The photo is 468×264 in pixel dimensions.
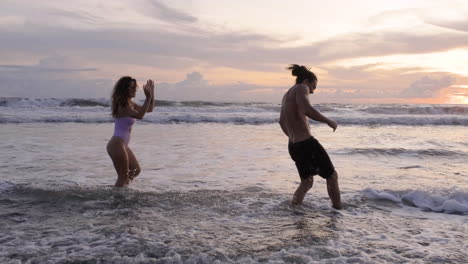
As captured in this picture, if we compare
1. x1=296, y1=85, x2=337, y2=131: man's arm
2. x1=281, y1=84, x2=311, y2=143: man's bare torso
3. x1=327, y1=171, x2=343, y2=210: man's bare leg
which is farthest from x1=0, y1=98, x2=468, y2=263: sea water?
x1=296, y1=85, x2=337, y2=131: man's arm

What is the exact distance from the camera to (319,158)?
5.30 meters

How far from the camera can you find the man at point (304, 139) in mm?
5301

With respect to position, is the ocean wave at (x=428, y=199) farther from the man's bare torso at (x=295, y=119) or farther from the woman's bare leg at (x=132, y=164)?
the woman's bare leg at (x=132, y=164)

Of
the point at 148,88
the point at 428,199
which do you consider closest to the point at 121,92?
the point at 148,88

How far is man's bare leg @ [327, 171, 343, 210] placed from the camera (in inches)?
211

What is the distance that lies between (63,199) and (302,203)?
11.1 feet

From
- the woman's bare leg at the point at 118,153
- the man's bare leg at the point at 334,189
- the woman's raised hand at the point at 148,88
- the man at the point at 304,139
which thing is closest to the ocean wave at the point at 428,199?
the man's bare leg at the point at 334,189

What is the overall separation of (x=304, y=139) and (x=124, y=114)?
8.57ft

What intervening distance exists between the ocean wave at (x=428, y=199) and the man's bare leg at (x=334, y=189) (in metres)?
1.02

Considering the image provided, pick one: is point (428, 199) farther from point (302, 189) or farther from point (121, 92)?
point (121, 92)

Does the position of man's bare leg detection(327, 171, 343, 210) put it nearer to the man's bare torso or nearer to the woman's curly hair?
the man's bare torso

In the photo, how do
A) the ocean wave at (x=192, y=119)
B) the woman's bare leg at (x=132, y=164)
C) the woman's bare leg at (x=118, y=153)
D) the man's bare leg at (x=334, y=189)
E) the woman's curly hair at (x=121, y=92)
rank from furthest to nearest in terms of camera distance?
1. the ocean wave at (x=192, y=119)
2. the woman's bare leg at (x=132, y=164)
3. the woman's bare leg at (x=118, y=153)
4. the woman's curly hair at (x=121, y=92)
5. the man's bare leg at (x=334, y=189)

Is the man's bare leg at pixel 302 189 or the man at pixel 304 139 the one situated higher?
the man at pixel 304 139

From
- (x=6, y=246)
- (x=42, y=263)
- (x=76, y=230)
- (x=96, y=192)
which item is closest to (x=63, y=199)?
(x=96, y=192)
